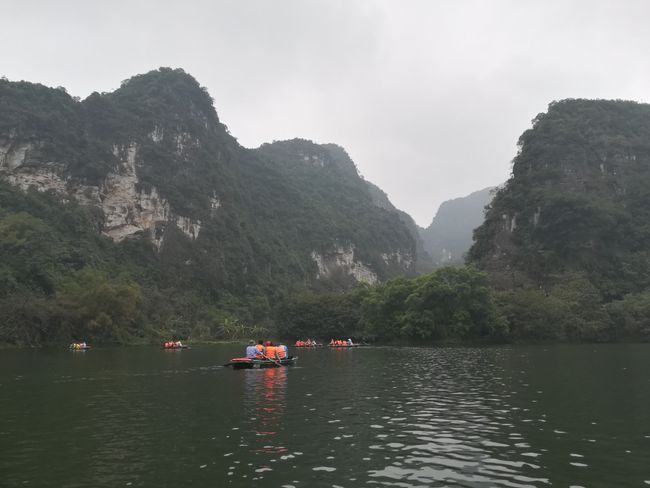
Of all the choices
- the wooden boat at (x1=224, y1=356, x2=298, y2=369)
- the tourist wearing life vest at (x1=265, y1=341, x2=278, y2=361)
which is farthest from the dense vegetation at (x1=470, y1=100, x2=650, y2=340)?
the wooden boat at (x1=224, y1=356, x2=298, y2=369)

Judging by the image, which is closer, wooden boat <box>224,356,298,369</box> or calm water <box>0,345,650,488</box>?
calm water <box>0,345,650,488</box>

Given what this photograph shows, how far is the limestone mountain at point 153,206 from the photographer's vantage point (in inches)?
3841

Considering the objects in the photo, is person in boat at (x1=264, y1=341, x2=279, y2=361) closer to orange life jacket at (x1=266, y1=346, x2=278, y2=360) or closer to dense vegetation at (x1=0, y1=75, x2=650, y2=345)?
orange life jacket at (x1=266, y1=346, x2=278, y2=360)

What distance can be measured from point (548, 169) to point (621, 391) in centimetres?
9788

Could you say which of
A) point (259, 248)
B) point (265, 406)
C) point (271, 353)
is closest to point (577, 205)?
point (259, 248)

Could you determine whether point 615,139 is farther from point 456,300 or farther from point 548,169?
point 456,300

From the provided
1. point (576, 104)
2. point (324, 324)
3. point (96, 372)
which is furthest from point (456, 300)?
point (576, 104)

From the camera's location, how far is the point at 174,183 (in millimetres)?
129500

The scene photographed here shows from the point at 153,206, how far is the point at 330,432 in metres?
114

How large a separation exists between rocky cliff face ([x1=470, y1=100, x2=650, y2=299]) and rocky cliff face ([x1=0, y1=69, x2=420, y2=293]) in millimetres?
59160

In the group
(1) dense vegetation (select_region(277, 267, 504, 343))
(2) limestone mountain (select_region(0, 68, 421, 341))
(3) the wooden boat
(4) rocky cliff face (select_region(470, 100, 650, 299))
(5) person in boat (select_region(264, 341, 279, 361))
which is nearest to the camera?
(3) the wooden boat

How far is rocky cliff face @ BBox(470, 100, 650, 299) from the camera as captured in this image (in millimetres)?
91250

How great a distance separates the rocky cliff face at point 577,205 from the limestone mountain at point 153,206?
5251 cm

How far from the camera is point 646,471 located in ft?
33.1
